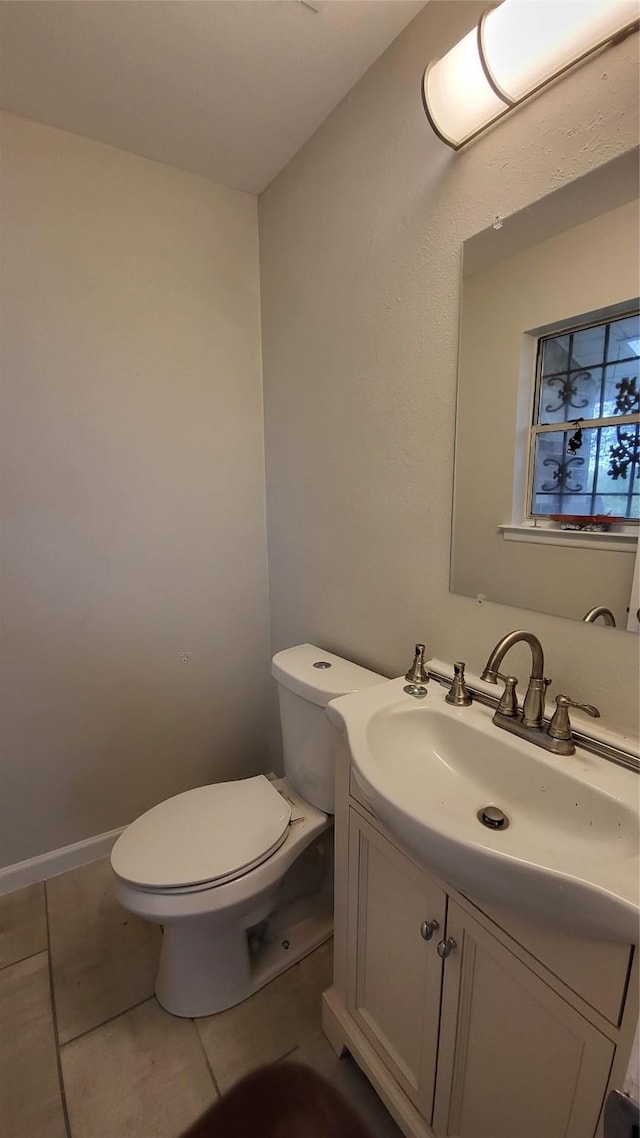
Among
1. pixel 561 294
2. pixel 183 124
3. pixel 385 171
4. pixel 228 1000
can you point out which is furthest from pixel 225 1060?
pixel 183 124

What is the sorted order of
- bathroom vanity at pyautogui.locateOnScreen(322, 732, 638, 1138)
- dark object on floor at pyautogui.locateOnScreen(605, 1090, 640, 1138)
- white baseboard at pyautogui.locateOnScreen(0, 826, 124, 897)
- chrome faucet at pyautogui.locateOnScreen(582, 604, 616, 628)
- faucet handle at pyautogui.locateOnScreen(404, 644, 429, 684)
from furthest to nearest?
white baseboard at pyautogui.locateOnScreen(0, 826, 124, 897) < faucet handle at pyautogui.locateOnScreen(404, 644, 429, 684) < chrome faucet at pyautogui.locateOnScreen(582, 604, 616, 628) < bathroom vanity at pyautogui.locateOnScreen(322, 732, 638, 1138) < dark object on floor at pyautogui.locateOnScreen(605, 1090, 640, 1138)

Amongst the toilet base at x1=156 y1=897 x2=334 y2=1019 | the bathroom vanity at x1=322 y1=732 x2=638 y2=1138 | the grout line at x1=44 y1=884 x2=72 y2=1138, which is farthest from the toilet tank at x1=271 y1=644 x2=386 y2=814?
the grout line at x1=44 y1=884 x2=72 y2=1138

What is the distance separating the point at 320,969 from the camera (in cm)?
132

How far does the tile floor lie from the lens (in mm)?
1003

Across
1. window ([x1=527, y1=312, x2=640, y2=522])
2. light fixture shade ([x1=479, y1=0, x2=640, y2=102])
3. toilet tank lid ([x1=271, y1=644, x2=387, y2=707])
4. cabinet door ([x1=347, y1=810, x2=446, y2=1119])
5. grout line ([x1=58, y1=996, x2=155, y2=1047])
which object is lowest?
grout line ([x1=58, y1=996, x2=155, y2=1047])

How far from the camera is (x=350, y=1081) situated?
1.06m

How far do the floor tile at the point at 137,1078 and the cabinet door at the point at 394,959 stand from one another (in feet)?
1.34

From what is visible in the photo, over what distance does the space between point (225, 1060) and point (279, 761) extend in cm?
91

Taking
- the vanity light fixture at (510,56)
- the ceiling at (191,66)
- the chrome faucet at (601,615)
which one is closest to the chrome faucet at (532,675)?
the chrome faucet at (601,615)

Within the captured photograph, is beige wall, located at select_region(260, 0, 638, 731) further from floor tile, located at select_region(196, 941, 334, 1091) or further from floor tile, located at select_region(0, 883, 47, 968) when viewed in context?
floor tile, located at select_region(0, 883, 47, 968)

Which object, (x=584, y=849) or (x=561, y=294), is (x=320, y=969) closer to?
(x=584, y=849)

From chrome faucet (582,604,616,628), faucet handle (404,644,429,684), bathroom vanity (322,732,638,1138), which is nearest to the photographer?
bathroom vanity (322,732,638,1138)

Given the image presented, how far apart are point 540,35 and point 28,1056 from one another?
2305 mm

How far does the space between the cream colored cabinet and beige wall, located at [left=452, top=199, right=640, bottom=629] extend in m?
0.51
